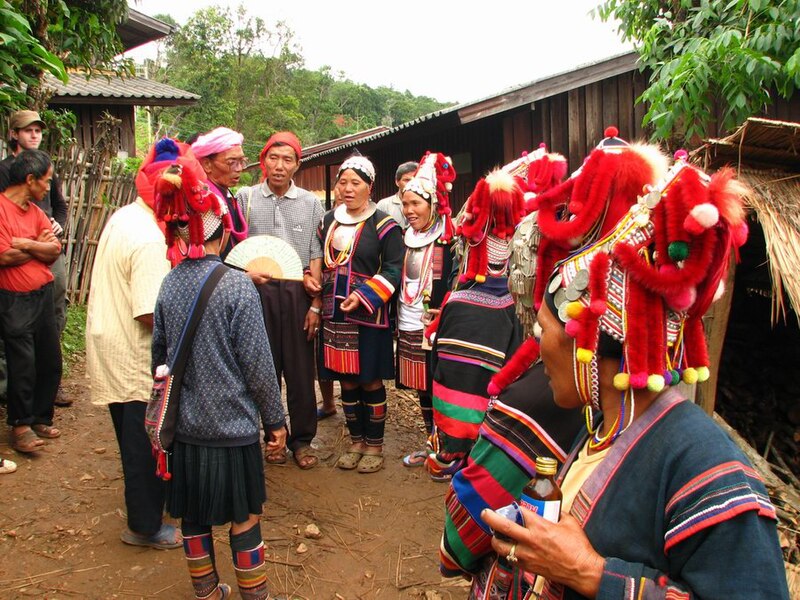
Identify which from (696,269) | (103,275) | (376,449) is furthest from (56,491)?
(696,269)

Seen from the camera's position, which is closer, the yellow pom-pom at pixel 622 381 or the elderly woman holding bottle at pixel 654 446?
the elderly woman holding bottle at pixel 654 446

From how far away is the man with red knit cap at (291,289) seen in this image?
14.5 feet

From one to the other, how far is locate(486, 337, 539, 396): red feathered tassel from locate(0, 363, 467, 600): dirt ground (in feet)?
5.85

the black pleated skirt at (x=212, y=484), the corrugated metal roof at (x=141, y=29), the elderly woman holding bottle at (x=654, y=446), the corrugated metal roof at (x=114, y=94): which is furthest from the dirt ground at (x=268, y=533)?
the corrugated metal roof at (x=141, y=29)

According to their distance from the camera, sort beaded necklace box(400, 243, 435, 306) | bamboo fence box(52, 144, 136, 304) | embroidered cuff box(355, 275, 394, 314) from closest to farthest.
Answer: embroidered cuff box(355, 275, 394, 314) → beaded necklace box(400, 243, 435, 306) → bamboo fence box(52, 144, 136, 304)

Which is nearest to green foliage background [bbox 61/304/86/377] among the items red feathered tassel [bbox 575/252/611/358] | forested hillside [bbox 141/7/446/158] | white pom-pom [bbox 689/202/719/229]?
red feathered tassel [bbox 575/252/611/358]

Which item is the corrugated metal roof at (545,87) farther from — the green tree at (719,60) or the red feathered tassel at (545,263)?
the red feathered tassel at (545,263)

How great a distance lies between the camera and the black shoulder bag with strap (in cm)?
254

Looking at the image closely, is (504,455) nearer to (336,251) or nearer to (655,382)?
(655,382)

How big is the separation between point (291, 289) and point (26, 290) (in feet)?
6.03

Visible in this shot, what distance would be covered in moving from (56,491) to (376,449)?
7.08 ft

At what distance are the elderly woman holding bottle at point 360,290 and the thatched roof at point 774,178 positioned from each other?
2145mm

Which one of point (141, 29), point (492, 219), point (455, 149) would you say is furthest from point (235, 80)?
point (492, 219)

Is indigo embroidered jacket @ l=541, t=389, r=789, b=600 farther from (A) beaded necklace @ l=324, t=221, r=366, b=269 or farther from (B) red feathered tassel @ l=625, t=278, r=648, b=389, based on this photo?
(A) beaded necklace @ l=324, t=221, r=366, b=269
